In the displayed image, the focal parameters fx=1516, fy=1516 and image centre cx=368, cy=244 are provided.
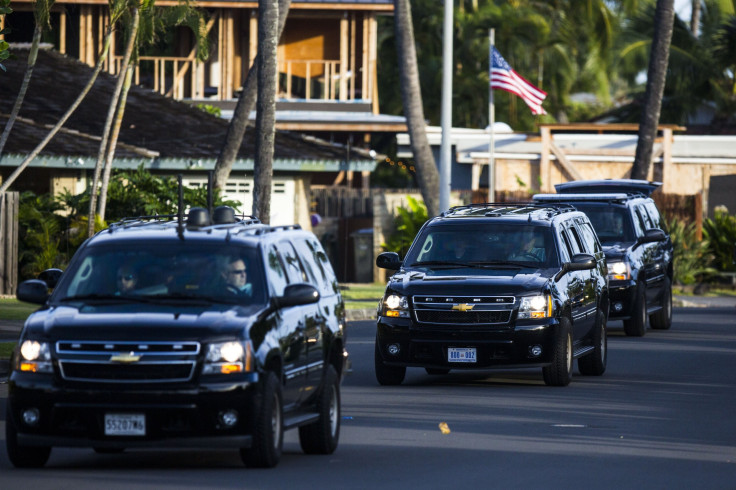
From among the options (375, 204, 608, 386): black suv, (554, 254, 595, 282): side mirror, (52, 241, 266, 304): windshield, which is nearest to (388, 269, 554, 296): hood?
(375, 204, 608, 386): black suv

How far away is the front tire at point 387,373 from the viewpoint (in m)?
16.4

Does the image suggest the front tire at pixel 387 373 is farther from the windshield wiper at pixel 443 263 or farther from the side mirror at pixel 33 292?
the side mirror at pixel 33 292

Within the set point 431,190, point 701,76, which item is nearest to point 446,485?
point 431,190

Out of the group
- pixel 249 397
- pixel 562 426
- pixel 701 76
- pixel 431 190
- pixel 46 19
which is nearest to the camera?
pixel 249 397

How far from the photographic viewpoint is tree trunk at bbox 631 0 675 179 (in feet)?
118

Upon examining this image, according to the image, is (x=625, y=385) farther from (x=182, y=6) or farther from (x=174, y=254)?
(x=182, y=6)

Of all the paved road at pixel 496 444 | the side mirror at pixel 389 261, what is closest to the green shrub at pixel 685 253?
the paved road at pixel 496 444

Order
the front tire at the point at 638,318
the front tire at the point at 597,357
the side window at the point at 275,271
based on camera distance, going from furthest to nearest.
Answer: the front tire at the point at 638,318
the front tire at the point at 597,357
the side window at the point at 275,271

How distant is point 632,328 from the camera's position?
2348cm

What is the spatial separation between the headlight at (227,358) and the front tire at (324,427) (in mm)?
1451

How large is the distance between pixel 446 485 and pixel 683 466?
2042 mm

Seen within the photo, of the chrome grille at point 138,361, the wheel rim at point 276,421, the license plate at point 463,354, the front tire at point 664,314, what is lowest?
the front tire at point 664,314

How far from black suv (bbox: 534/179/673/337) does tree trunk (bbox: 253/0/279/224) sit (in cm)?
560

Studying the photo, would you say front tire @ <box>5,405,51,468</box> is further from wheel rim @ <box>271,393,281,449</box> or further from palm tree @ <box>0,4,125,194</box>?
palm tree @ <box>0,4,125,194</box>
